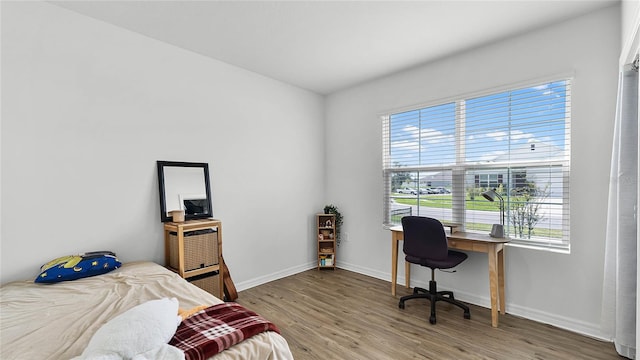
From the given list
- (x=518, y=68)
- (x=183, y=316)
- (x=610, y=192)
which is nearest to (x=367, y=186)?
(x=518, y=68)

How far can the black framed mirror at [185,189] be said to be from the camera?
2.77 meters

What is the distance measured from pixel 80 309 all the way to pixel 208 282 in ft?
4.03

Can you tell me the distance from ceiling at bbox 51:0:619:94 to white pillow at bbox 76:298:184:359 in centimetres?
222

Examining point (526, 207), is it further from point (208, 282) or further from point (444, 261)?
point (208, 282)

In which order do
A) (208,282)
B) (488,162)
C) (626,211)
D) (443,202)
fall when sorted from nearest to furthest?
(626,211), (208,282), (488,162), (443,202)

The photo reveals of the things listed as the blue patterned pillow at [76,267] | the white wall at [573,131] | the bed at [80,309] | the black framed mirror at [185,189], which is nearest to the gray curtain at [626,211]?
the white wall at [573,131]

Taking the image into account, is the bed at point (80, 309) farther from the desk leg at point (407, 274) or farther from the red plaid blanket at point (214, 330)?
the desk leg at point (407, 274)

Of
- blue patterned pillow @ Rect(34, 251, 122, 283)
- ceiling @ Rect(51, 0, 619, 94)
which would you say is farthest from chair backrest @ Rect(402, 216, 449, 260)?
blue patterned pillow @ Rect(34, 251, 122, 283)

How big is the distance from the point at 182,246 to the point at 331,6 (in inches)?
96.1

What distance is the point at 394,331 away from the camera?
2430mm

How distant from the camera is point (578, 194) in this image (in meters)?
2.40

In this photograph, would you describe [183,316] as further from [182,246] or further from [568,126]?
[568,126]

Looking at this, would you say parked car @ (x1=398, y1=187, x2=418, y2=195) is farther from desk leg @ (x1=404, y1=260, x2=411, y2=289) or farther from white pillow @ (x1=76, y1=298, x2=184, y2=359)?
white pillow @ (x1=76, y1=298, x2=184, y2=359)

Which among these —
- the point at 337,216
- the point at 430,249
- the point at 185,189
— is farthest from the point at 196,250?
the point at 430,249
